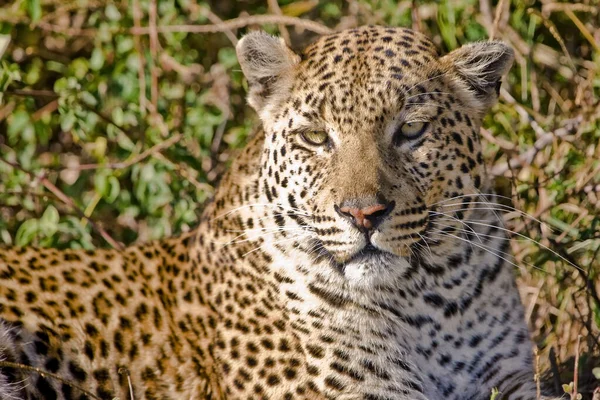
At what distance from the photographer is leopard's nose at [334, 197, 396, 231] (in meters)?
4.19

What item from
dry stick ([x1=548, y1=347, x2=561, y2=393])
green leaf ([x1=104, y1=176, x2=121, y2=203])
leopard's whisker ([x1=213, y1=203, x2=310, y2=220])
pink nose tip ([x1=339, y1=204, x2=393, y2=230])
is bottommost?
dry stick ([x1=548, y1=347, x2=561, y2=393])

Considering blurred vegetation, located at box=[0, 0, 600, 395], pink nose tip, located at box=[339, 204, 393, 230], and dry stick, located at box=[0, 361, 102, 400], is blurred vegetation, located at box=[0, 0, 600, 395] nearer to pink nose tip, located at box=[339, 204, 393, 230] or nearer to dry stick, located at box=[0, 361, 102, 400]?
dry stick, located at box=[0, 361, 102, 400]

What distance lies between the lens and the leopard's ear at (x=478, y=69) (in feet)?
15.8

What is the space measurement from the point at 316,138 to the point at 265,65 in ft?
1.74

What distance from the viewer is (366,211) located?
165 inches

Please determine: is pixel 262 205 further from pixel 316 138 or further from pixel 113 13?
pixel 113 13

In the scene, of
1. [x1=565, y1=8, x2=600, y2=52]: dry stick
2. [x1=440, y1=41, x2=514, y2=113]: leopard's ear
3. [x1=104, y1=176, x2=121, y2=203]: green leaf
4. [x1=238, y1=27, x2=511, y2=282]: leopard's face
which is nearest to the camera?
[x1=238, y1=27, x2=511, y2=282]: leopard's face

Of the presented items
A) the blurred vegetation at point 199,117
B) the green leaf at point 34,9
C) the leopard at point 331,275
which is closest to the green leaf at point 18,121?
the blurred vegetation at point 199,117

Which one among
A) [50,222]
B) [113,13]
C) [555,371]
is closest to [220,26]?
[113,13]

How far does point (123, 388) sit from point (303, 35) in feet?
14.7

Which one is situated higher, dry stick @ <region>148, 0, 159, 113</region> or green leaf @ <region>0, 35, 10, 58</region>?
green leaf @ <region>0, 35, 10, 58</region>

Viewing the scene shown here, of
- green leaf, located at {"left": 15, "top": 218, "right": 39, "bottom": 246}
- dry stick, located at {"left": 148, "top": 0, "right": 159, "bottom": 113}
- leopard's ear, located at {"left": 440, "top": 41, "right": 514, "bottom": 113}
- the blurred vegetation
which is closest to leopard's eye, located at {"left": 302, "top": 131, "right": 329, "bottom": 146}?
leopard's ear, located at {"left": 440, "top": 41, "right": 514, "bottom": 113}

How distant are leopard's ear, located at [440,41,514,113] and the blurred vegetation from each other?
117 cm

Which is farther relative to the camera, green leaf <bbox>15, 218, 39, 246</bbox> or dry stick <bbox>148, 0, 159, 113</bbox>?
dry stick <bbox>148, 0, 159, 113</bbox>
